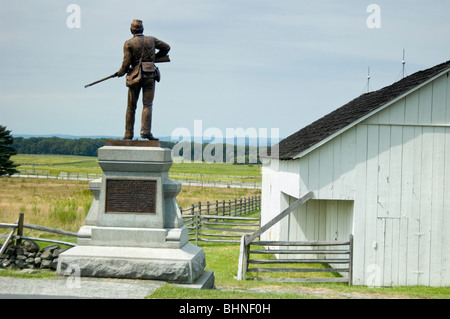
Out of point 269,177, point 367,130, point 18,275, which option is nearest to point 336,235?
point 367,130

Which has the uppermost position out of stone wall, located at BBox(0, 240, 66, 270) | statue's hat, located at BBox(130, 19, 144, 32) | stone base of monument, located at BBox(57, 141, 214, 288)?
statue's hat, located at BBox(130, 19, 144, 32)

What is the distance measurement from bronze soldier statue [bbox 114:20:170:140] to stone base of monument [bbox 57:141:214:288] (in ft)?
1.99

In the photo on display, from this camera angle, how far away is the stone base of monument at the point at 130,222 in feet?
29.6

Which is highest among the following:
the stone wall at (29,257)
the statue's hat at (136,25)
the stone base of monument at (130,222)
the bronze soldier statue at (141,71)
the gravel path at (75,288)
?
the statue's hat at (136,25)

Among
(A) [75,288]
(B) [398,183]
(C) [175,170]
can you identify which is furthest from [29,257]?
(C) [175,170]

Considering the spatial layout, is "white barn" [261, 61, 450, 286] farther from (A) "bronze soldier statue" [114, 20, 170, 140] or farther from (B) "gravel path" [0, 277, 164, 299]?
(B) "gravel path" [0, 277, 164, 299]

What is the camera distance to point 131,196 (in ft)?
30.8

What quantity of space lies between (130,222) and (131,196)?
0.47 meters

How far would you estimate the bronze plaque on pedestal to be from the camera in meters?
9.35

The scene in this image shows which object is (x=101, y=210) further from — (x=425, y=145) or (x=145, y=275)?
(x=425, y=145)

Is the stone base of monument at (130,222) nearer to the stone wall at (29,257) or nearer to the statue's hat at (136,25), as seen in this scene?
the statue's hat at (136,25)

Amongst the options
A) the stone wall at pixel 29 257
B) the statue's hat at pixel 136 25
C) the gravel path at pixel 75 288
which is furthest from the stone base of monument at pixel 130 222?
the stone wall at pixel 29 257

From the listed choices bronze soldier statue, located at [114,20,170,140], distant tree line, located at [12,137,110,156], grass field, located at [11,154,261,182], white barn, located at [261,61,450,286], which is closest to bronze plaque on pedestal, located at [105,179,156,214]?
bronze soldier statue, located at [114,20,170,140]

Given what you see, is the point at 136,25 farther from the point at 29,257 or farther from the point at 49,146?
the point at 49,146
